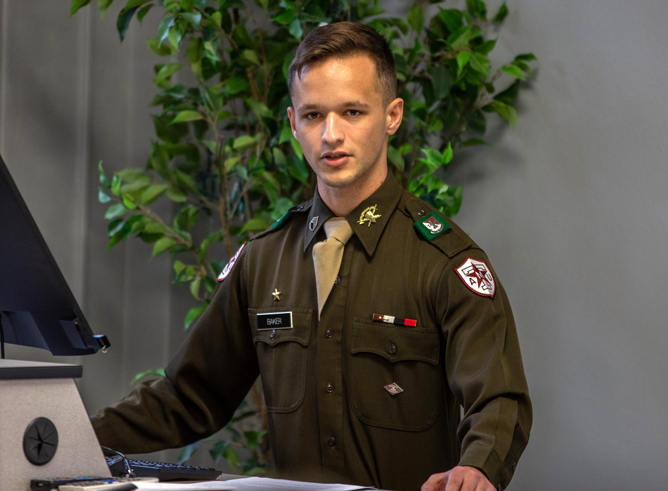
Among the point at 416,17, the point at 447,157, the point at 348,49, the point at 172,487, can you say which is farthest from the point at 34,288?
the point at 416,17

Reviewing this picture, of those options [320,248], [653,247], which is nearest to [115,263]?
[320,248]

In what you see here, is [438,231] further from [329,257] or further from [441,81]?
[441,81]

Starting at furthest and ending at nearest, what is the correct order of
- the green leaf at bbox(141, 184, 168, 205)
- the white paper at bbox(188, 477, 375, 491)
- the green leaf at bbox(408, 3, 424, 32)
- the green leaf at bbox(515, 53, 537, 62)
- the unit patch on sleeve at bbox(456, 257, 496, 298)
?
1. the green leaf at bbox(141, 184, 168, 205)
2. the green leaf at bbox(408, 3, 424, 32)
3. the green leaf at bbox(515, 53, 537, 62)
4. the unit patch on sleeve at bbox(456, 257, 496, 298)
5. the white paper at bbox(188, 477, 375, 491)

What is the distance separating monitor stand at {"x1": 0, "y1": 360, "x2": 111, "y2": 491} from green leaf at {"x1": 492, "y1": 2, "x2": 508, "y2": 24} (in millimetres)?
1537

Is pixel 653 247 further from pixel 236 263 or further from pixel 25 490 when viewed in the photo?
pixel 25 490

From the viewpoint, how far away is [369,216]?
1325mm

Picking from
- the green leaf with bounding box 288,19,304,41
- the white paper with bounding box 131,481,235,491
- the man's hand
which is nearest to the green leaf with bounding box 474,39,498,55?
the green leaf with bounding box 288,19,304,41

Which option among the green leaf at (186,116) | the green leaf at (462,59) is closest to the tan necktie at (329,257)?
the green leaf at (462,59)

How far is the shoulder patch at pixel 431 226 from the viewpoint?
1.29 metres

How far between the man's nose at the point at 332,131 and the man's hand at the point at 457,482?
1.81 feet

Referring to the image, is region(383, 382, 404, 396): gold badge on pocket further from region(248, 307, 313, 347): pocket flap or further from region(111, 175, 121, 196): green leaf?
region(111, 175, 121, 196): green leaf

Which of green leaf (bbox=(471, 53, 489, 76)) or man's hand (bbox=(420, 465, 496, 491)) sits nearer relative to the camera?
man's hand (bbox=(420, 465, 496, 491))

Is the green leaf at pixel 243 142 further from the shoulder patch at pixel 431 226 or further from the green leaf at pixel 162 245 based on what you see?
the shoulder patch at pixel 431 226

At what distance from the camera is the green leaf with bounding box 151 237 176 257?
2109 millimetres
